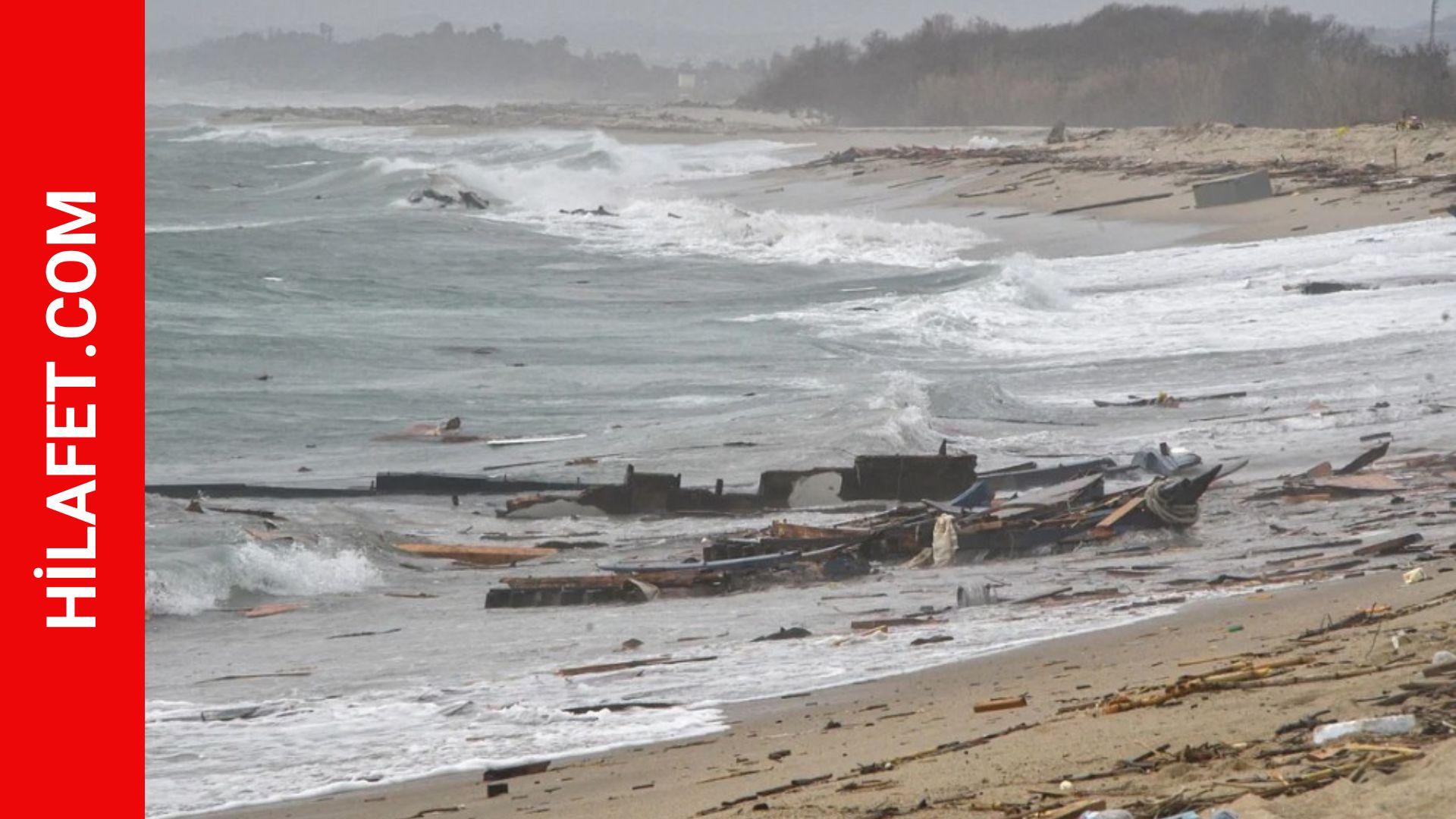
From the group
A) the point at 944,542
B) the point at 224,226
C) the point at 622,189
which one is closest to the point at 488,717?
the point at 944,542

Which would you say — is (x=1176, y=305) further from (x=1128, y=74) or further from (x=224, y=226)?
(x=1128, y=74)

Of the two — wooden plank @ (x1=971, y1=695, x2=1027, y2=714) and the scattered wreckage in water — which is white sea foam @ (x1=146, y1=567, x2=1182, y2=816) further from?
the scattered wreckage in water

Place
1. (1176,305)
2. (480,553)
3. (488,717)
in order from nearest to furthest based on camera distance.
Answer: (488,717)
(480,553)
(1176,305)

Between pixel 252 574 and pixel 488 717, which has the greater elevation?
pixel 488 717

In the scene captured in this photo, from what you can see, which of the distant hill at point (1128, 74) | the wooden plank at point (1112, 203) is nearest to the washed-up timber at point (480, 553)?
the wooden plank at point (1112, 203)

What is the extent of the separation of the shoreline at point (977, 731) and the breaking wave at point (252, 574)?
217 inches

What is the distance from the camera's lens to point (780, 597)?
1225 centimetres

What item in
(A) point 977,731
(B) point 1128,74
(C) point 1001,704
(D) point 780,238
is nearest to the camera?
(A) point 977,731

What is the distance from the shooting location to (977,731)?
7.32 metres

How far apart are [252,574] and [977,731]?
314 inches

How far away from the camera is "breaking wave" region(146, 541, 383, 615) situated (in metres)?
13.3

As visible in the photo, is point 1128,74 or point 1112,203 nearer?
point 1112,203

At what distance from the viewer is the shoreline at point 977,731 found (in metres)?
6.27

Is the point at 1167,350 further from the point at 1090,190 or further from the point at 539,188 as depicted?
the point at 539,188
